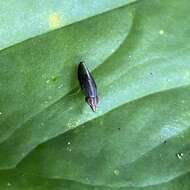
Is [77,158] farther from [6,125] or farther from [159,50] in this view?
[159,50]

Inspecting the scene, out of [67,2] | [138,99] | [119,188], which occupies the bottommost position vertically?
[119,188]

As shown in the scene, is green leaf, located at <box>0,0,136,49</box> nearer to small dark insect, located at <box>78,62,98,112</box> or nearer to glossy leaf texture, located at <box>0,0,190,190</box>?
glossy leaf texture, located at <box>0,0,190,190</box>

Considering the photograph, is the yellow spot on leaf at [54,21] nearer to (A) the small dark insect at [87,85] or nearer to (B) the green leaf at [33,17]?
(B) the green leaf at [33,17]

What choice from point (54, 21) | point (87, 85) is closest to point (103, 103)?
point (87, 85)

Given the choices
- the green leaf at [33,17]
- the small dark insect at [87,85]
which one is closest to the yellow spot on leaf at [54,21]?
the green leaf at [33,17]

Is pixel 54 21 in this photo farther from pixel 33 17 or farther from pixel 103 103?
pixel 103 103

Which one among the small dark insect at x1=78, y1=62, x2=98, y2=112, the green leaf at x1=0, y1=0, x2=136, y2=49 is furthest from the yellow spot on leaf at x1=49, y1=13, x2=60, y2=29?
the small dark insect at x1=78, y1=62, x2=98, y2=112

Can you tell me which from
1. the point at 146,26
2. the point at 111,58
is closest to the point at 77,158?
the point at 111,58
